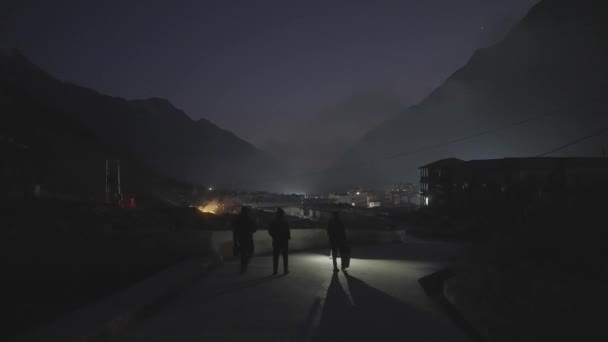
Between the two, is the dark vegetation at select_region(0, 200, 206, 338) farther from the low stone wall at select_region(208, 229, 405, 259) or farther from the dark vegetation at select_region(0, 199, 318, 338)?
the low stone wall at select_region(208, 229, 405, 259)

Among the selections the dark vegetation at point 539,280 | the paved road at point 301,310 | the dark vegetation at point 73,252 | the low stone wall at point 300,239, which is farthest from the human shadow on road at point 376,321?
the low stone wall at point 300,239

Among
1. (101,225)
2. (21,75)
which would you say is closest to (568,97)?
(101,225)

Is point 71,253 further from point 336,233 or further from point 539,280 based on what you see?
point 539,280

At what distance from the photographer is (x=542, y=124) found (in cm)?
17288

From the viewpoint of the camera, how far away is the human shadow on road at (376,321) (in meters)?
6.00

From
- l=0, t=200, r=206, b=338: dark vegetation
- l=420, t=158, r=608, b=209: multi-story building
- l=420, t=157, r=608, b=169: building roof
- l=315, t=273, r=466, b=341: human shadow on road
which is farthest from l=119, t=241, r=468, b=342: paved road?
l=420, t=157, r=608, b=169: building roof

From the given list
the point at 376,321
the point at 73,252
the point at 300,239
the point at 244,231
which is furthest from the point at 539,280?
the point at 73,252

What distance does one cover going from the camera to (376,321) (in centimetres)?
669

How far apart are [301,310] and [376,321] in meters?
1.23

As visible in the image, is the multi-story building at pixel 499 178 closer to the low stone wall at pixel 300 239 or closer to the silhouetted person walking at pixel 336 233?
the low stone wall at pixel 300 239

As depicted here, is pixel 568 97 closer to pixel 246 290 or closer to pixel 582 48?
pixel 582 48

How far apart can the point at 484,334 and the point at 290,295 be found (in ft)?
11.2

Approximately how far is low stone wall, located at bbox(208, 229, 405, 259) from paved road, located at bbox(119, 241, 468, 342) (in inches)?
90.2

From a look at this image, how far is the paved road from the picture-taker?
5.93 metres
